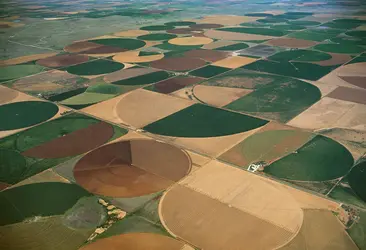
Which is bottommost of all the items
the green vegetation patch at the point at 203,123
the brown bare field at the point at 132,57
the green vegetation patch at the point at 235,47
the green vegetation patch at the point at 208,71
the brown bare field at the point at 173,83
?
the green vegetation patch at the point at 203,123

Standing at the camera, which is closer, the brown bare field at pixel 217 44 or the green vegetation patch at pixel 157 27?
the brown bare field at pixel 217 44

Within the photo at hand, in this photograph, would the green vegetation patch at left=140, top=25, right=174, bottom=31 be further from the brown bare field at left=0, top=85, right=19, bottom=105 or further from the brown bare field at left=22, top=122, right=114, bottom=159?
the brown bare field at left=22, top=122, right=114, bottom=159

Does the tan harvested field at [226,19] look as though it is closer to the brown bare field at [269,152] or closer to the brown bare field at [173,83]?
the brown bare field at [173,83]

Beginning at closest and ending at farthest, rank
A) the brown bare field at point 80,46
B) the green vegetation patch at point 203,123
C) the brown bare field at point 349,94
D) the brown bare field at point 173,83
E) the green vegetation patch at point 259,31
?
the green vegetation patch at point 203,123, the brown bare field at point 349,94, the brown bare field at point 173,83, the brown bare field at point 80,46, the green vegetation patch at point 259,31

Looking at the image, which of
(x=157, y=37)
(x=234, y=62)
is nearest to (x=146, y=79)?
(x=234, y=62)

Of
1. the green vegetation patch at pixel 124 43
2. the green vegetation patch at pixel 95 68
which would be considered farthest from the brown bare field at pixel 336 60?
the green vegetation patch at pixel 124 43

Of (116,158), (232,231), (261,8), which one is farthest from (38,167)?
(261,8)

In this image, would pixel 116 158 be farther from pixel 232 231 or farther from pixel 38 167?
pixel 232 231
